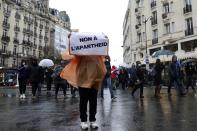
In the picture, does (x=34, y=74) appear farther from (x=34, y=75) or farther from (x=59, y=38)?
(x=59, y=38)

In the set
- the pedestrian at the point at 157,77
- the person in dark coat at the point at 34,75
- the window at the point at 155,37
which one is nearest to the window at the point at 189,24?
the window at the point at 155,37

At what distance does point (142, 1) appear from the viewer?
4941 cm

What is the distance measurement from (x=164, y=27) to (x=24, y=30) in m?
44.3

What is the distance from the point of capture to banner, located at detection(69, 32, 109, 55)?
5488mm

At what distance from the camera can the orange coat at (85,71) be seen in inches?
213

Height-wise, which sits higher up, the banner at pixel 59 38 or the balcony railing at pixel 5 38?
the banner at pixel 59 38

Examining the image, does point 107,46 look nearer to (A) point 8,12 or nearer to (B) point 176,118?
(B) point 176,118

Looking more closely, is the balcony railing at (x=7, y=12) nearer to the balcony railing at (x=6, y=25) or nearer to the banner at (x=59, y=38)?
the balcony railing at (x=6, y=25)

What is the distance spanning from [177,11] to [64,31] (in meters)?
66.5

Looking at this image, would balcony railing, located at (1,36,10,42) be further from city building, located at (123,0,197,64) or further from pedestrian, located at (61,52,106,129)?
pedestrian, located at (61,52,106,129)

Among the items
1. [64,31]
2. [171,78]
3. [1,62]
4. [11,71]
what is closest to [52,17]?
[64,31]

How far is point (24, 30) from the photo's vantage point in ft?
256

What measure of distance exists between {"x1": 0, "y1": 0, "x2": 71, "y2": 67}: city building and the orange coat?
217ft

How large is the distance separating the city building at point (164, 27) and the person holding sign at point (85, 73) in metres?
30.1
